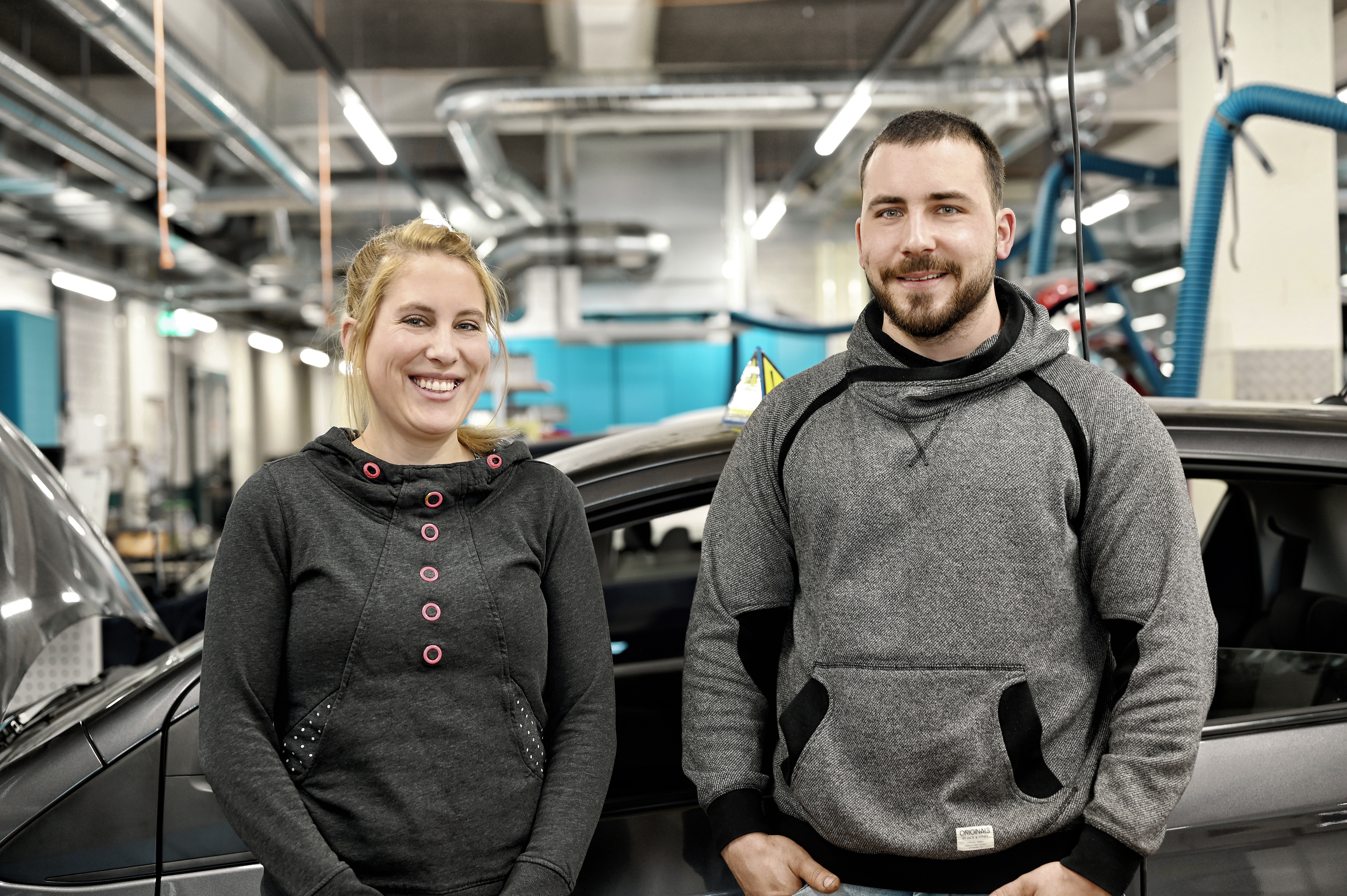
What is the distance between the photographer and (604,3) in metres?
7.36

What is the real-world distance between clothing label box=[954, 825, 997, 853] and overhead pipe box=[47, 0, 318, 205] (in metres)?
5.73

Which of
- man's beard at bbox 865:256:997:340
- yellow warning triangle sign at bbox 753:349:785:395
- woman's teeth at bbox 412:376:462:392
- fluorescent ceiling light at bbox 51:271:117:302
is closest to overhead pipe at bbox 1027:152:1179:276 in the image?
yellow warning triangle sign at bbox 753:349:785:395

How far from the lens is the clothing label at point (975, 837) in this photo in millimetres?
1145

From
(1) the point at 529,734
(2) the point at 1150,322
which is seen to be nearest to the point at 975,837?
(1) the point at 529,734

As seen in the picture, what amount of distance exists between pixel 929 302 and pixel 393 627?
726 mm

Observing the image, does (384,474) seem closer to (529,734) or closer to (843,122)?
(529,734)

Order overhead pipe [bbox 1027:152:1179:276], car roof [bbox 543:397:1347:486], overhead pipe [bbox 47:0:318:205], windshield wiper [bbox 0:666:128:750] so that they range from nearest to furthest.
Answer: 1. car roof [bbox 543:397:1347:486]
2. windshield wiper [bbox 0:666:128:750]
3. overhead pipe [bbox 47:0:318:205]
4. overhead pipe [bbox 1027:152:1179:276]

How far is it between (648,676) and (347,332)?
95cm

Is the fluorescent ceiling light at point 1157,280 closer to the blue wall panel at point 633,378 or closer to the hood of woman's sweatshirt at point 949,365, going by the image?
the blue wall panel at point 633,378

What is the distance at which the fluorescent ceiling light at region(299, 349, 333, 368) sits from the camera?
1934cm

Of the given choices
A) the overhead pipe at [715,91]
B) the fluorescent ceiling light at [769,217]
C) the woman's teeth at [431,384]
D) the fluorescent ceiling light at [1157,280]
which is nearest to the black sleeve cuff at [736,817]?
the woman's teeth at [431,384]

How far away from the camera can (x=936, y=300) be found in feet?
4.06

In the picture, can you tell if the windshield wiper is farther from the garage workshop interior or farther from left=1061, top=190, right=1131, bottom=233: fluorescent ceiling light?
left=1061, top=190, right=1131, bottom=233: fluorescent ceiling light

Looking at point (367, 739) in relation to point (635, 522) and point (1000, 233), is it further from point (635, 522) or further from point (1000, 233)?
point (1000, 233)
